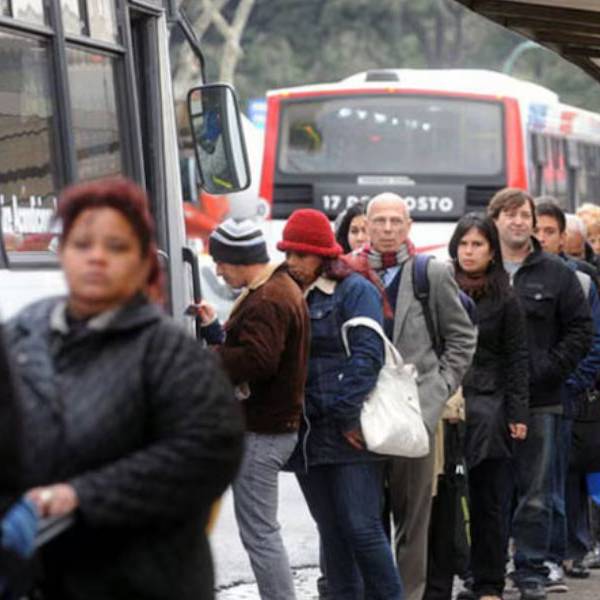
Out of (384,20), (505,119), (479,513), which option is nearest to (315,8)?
(384,20)

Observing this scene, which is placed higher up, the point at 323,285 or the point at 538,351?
the point at 323,285

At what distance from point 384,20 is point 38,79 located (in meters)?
52.2

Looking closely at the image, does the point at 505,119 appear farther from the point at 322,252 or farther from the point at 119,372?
the point at 119,372

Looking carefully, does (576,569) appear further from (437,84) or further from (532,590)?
(437,84)

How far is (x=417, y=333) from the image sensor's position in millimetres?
8734

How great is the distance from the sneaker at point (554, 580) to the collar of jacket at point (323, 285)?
7.87 feet

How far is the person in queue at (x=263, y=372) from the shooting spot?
26.0ft

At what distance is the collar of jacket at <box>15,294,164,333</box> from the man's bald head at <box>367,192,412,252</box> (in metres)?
4.35

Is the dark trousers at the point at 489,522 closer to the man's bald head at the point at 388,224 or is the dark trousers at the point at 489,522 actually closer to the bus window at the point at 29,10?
the man's bald head at the point at 388,224

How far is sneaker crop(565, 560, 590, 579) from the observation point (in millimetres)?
10852

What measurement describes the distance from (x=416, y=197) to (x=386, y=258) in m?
17.6

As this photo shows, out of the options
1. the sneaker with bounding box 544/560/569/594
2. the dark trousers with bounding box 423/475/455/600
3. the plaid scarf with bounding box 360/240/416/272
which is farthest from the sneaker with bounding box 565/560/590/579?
the plaid scarf with bounding box 360/240/416/272

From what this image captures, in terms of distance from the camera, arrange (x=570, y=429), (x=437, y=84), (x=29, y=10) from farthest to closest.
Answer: (x=437, y=84) < (x=570, y=429) < (x=29, y=10)

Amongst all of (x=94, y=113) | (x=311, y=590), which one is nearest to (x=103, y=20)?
(x=94, y=113)
